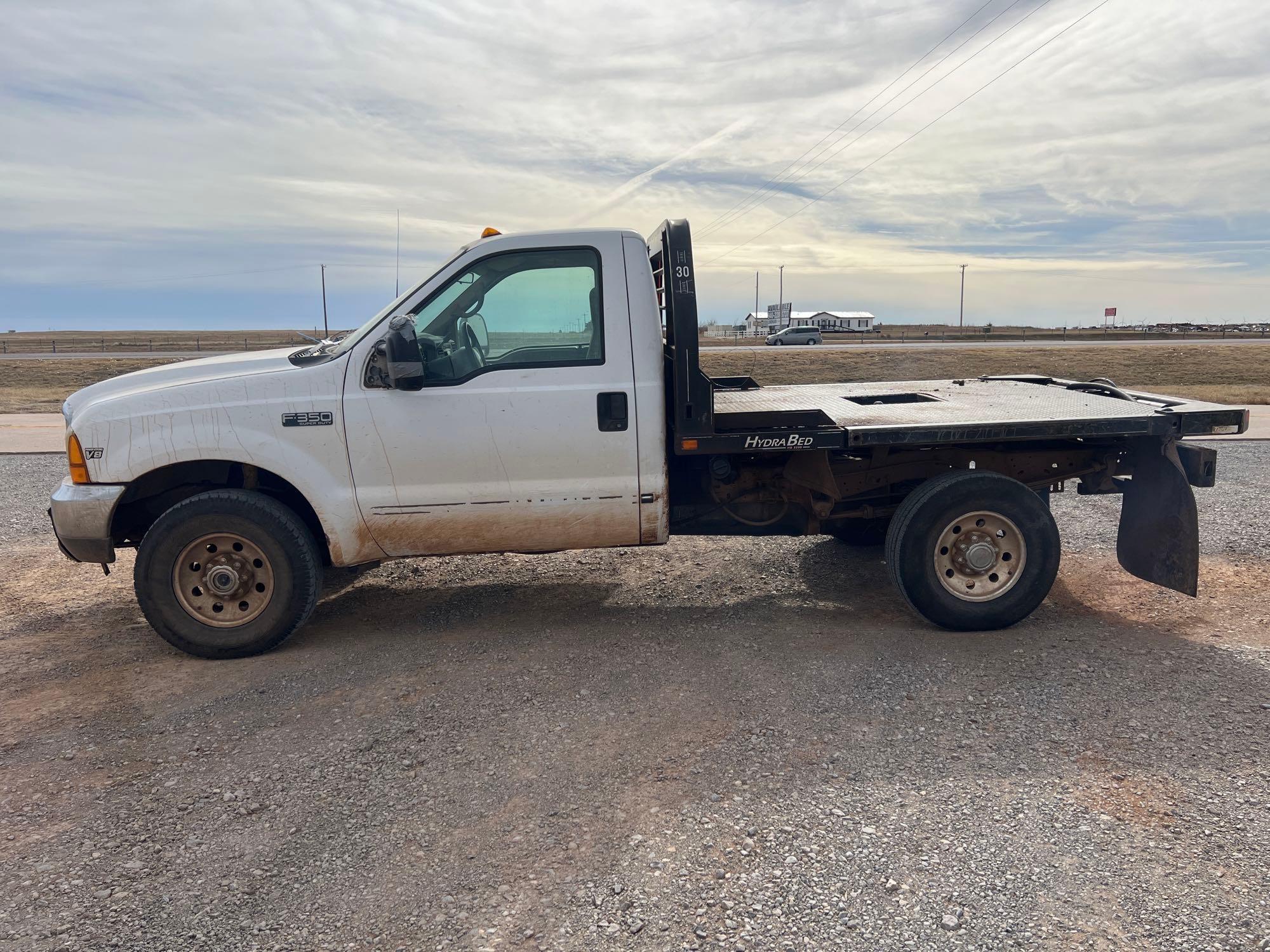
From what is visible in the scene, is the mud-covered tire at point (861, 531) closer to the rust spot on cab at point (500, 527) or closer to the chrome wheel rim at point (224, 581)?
the rust spot on cab at point (500, 527)

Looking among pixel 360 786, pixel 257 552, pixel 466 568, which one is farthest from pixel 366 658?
pixel 466 568

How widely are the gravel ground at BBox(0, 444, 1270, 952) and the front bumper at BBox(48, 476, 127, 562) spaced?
649 millimetres

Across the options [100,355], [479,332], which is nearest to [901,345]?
[100,355]

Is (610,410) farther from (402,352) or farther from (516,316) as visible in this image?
(402,352)

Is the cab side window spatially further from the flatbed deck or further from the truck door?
the flatbed deck

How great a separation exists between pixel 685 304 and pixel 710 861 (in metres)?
2.94

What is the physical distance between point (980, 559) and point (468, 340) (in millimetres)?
3145

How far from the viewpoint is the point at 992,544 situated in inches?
201

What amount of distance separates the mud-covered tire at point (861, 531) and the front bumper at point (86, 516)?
4.33 metres

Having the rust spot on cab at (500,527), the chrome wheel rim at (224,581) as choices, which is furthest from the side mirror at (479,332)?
the chrome wheel rim at (224,581)

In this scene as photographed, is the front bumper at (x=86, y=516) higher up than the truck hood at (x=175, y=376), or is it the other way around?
the truck hood at (x=175, y=376)

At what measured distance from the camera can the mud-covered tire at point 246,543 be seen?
4.81 meters

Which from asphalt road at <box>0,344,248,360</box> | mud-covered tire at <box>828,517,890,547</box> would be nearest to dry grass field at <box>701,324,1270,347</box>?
asphalt road at <box>0,344,248,360</box>

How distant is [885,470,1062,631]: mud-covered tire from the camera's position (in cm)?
502
